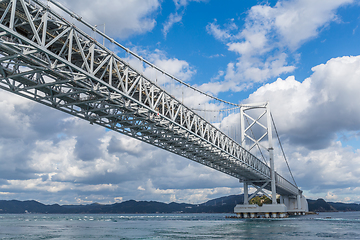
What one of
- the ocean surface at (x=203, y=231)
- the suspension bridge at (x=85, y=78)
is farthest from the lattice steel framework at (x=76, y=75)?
the ocean surface at (x=203, y=231)

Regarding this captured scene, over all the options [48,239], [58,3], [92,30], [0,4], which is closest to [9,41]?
[0,4]

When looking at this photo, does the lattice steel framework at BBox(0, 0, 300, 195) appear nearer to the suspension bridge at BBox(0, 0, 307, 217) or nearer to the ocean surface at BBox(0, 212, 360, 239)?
the suspension bridge at BBox(0, 0, 307, 217)

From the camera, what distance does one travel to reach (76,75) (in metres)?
22.7

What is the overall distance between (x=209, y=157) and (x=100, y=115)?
87.2 ft

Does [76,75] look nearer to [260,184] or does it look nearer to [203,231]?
[203,231]

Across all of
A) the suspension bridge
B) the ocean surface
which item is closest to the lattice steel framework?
the suspension bridge

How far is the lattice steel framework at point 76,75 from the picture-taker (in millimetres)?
19094

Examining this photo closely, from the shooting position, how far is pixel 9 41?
18859 mm

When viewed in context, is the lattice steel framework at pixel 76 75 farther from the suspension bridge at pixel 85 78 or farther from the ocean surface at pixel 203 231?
the ocean surface at pixel 203 231

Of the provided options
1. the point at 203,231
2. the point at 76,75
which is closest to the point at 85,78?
the point at 76,75

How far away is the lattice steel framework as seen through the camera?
62.6ft

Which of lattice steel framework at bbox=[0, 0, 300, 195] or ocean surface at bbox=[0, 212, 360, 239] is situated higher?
lattice steel framework at bbox=[0, 0, 300, 195]

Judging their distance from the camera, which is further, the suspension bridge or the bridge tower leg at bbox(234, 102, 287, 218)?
the bridge tower leg at bbox(234, 102, 287, 218)

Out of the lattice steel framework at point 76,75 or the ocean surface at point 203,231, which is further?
the ocean surface at point 203,231
